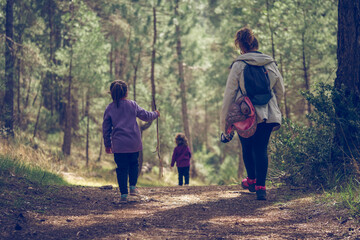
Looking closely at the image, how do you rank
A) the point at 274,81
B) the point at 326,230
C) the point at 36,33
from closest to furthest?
the point at 326,230, the point at 274,81, the point at 36,33

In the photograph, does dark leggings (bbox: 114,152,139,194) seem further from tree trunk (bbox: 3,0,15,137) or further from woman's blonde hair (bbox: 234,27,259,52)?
tree trunk (bbox: 3,0,15,137)

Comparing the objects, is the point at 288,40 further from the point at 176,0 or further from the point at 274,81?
the point at 274,81

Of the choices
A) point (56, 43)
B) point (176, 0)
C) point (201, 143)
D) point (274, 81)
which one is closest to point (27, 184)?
point (274, 81)

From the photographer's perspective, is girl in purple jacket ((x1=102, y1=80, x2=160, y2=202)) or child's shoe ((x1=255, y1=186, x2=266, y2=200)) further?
girl in purple jacket ((x1=102, y1=80, x2=160, y2=202))

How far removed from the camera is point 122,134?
5922 mm

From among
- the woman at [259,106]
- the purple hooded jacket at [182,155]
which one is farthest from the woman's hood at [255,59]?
the purple hooded jacket at [182,155]

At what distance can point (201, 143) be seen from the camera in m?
41.6

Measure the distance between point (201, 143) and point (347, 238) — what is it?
38.0 metres

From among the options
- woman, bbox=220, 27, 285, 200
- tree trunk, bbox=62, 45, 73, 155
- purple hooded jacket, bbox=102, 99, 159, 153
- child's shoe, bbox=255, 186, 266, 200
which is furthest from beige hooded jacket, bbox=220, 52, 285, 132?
tree trunk, bbox=62, 45, 73, 155

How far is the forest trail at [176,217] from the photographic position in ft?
12.6

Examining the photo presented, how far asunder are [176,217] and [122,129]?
176 cm

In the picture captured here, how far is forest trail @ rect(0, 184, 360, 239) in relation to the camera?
3842mm

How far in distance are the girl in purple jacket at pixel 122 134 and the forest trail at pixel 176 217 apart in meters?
0.49

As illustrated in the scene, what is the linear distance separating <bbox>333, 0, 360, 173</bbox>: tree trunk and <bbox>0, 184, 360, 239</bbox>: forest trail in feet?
3.63
